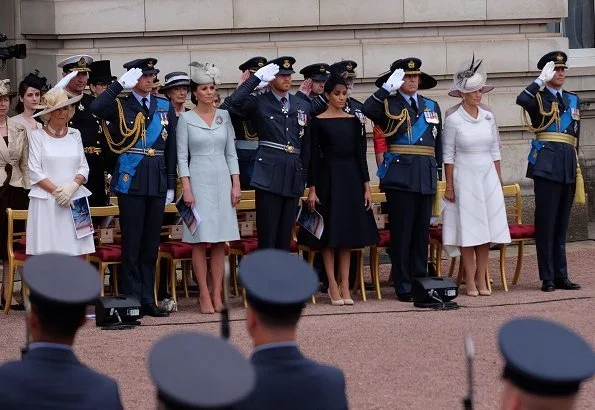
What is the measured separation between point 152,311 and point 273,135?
4.89 feet

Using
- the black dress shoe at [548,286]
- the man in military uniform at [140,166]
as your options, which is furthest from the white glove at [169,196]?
the black dress shoe at [548,286]

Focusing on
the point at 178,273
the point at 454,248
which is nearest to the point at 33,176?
the point at 178,273

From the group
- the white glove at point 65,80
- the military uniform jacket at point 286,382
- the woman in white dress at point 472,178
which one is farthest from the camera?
the woman in white dress at point 472,178

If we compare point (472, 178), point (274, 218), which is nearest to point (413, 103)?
point (472, 178)

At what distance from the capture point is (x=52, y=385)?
3.68m

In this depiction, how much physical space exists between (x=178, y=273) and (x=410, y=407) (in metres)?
5.30

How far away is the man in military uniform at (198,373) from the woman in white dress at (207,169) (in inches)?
281

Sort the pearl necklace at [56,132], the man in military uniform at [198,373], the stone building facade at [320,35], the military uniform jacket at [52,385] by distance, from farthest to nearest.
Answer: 1. the stone building facade at [320,35]
2. the pearl necklace at [56,132]
3. the military uniform jacket at [52,385]
4. the man in military uniform at [198,373]

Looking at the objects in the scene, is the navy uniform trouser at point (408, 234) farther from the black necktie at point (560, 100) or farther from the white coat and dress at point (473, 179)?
the black necktie at point (560, 100)

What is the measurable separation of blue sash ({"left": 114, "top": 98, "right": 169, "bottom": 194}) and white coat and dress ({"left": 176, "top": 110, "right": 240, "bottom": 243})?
0.51ft

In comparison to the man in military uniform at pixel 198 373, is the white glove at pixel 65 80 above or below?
above

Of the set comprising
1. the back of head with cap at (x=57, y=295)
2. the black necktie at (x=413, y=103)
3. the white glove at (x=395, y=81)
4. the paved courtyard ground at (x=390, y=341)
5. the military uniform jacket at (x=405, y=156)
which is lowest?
the paved courtyard ground at (x=390, y=341)

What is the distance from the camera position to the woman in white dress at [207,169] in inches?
406

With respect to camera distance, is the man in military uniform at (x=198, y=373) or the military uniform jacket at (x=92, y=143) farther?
the military uniform jacket at (x=92, y=143)
